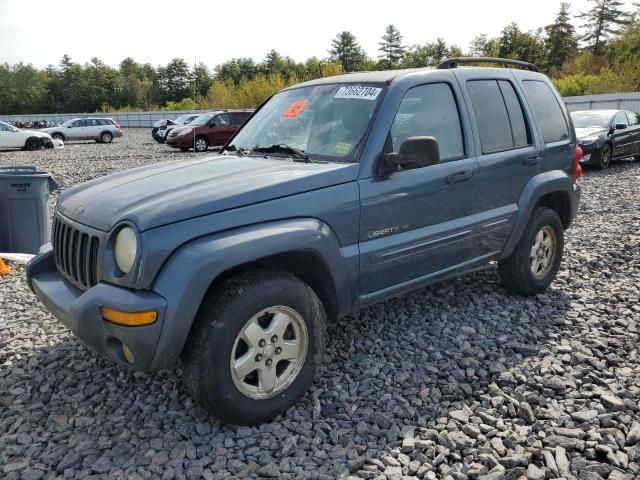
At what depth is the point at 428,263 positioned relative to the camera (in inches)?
150

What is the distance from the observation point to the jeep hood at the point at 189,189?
9.30 ft

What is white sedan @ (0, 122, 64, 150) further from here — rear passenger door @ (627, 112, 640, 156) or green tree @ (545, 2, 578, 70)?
green tree @ (545, 2, 578, 70)

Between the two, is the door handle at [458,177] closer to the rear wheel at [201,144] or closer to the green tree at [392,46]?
the rear wheel at [201,144]

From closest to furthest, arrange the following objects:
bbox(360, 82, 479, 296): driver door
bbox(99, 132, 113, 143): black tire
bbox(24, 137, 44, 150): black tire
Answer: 1. bbox(360, 82, 479, 296): driver door
2. bbox(24, 137, 44, 150): black tire
3. bbox(99, 132, 113, 143): black tire

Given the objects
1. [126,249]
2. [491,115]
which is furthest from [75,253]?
[491,115]

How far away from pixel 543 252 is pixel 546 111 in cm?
123

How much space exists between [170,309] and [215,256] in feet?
1.06

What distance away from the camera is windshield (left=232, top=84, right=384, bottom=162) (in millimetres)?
3566

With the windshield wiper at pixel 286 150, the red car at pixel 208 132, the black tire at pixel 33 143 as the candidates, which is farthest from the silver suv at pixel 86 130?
the windshield wiper at pixel 286 150

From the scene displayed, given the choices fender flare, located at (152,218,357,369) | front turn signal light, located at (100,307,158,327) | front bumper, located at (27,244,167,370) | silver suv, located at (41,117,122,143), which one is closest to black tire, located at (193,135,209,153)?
silver suv, located at (41,117,122,143)

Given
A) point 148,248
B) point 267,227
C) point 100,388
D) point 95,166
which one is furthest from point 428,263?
point 95,166

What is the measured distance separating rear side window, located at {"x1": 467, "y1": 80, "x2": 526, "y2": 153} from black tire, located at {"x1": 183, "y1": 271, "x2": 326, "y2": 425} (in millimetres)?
2008

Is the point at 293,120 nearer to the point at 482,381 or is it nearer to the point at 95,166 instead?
the point at 482,381

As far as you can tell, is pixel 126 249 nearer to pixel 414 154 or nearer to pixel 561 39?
pixel 414 154
